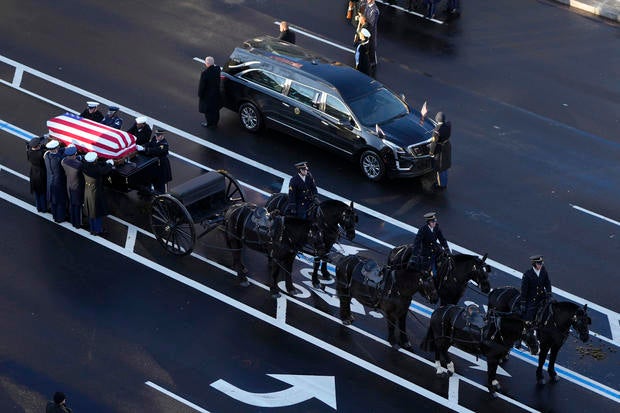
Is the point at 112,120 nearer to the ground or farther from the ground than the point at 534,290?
nearer to the ground

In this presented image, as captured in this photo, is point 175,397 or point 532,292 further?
point 532,292

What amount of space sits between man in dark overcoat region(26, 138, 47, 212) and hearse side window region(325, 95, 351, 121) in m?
6.46

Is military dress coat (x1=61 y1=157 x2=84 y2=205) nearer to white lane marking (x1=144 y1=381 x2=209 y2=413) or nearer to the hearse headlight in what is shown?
white lane marking (x1=144 y1=381 x2=209 y2=413)

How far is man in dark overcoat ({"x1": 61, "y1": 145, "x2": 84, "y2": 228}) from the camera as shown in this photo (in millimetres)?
20172

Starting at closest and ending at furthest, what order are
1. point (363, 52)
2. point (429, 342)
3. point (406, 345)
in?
point (429, 342) → point (406, 345) → point (363, 52)

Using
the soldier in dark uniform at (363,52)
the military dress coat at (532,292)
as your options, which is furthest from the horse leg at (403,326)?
the soldier in dark uniform at (363,52)

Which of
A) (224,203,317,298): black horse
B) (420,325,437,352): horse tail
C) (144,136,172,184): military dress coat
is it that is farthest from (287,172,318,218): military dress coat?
(420,325,437,352): horse tail

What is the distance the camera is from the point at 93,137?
68.0 ft

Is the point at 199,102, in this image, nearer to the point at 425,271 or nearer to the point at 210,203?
the point at 210,203

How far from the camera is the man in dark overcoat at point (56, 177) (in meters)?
20.4

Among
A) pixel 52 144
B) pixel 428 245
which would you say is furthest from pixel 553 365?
pixel 52 144

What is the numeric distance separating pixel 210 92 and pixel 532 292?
10170 mm

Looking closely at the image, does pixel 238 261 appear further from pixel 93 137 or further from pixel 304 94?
pixel 304 94

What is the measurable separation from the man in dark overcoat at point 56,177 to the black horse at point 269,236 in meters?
3.49
